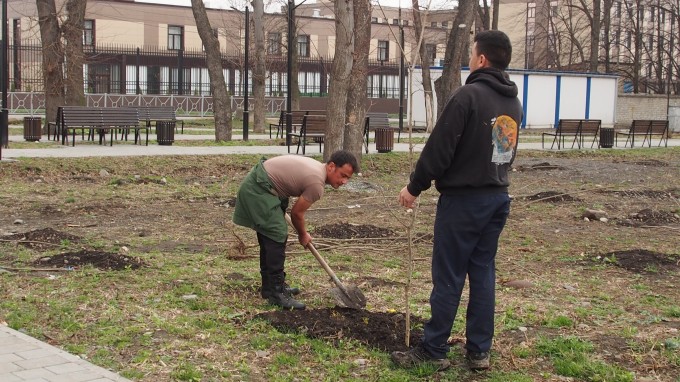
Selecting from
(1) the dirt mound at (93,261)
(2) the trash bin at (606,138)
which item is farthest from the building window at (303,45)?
(1) the dirt mound at (93,261)

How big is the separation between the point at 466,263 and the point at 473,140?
2.26 feet

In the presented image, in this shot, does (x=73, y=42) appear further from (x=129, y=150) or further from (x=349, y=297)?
(x=349, y=297)

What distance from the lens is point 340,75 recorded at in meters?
14.5

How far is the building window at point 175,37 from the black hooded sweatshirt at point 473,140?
168ft

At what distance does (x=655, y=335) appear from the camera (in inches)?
217

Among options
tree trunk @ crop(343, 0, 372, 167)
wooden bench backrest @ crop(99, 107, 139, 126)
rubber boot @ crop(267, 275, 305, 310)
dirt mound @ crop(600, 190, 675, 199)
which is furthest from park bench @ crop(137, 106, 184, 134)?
rubber boot @ crop(267, 275, 305, 310)

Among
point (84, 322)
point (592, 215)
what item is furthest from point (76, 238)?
point (592, 215)

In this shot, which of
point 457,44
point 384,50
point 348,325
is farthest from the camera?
point 384,50

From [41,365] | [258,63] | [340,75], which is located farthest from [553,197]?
[258,63]

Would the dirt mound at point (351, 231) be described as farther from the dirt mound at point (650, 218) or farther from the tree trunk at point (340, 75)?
the tree trunk at point (340, 75)

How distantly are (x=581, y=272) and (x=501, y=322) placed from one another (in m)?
2.19

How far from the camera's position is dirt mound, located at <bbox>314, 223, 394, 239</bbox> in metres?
9.09

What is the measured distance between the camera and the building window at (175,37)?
178 ft

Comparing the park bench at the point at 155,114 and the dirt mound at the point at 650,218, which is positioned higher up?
the park bench at the point at 155,114
